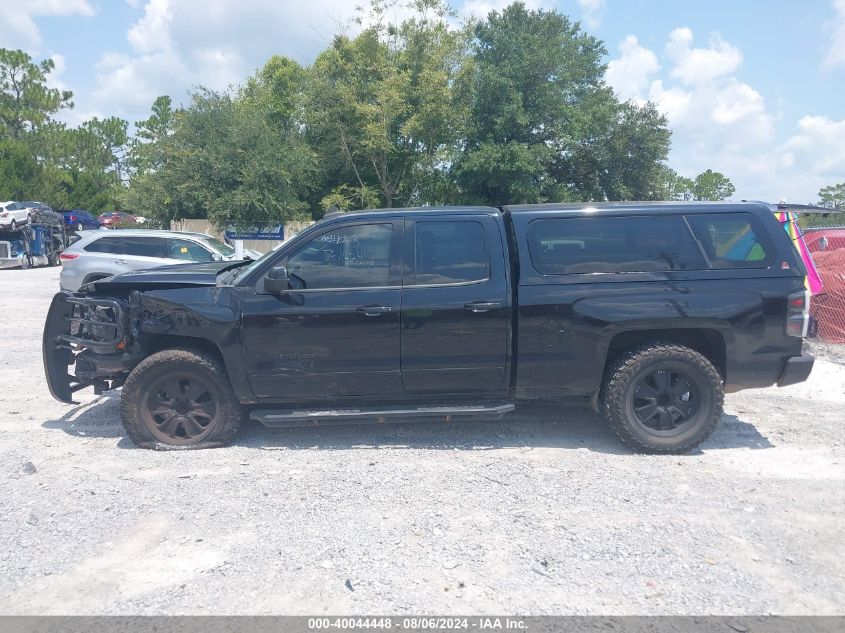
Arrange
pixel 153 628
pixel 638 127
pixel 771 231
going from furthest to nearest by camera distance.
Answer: pixel 638 127
pixel 771 231
pixel 153 628

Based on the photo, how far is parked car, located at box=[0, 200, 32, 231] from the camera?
72.2ft

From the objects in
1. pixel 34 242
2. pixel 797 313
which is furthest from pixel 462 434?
pixel 34 242

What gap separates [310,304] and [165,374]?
1.34m

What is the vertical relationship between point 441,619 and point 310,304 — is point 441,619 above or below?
below

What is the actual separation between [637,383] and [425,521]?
218 cm

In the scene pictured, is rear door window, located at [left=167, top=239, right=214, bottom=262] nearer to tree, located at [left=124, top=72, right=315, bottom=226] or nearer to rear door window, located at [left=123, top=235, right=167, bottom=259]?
rear door window, located at [left=123, top=235, right=167, bottom=259]

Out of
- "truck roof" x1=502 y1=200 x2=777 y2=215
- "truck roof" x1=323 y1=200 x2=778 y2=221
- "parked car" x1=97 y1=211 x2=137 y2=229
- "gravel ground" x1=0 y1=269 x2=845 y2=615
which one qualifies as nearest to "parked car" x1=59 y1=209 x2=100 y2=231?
"parked car" x1=97 y1=211 x2=137 y2=229

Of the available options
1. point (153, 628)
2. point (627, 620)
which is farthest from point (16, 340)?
point (627, 620)

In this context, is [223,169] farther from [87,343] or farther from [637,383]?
[637,383]

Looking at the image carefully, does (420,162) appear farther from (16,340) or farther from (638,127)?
(16,340)

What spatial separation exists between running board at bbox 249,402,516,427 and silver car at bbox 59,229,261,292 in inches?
311

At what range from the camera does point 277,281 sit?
462 centimetres

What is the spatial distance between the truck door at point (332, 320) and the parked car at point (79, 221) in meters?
35.6

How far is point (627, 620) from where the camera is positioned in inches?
112
